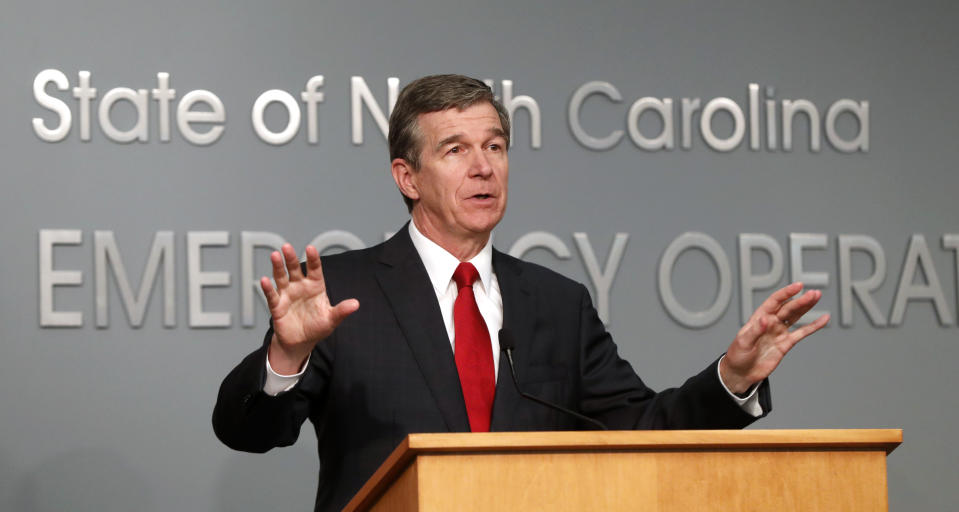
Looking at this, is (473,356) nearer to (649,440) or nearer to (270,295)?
(270,295)

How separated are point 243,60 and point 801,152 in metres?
1.84

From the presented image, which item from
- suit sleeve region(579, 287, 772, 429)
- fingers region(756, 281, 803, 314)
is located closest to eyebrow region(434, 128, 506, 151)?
suit sleeve region(579, 287, 772, 429)

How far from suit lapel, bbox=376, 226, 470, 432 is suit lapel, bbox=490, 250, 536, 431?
7 centimetres

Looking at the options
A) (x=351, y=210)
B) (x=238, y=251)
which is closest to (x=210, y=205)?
(x=238, y=251)

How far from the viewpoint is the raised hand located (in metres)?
2.04

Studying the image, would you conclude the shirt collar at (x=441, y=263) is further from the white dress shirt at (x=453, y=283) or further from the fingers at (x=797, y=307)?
the fingers at (x=797, y=307)

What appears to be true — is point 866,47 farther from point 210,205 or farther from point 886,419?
point 210,205

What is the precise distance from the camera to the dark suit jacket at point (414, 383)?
91.2 inches

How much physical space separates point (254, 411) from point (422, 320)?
0.46 m

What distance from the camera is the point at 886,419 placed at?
4.12 metres

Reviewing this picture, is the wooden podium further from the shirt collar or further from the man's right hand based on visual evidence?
the shirt collar

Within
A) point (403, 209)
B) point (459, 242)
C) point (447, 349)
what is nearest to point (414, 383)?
point (447, 349)

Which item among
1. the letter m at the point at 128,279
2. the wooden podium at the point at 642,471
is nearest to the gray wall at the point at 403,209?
the letter m at the point at 128,279

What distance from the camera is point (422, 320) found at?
101 inches
